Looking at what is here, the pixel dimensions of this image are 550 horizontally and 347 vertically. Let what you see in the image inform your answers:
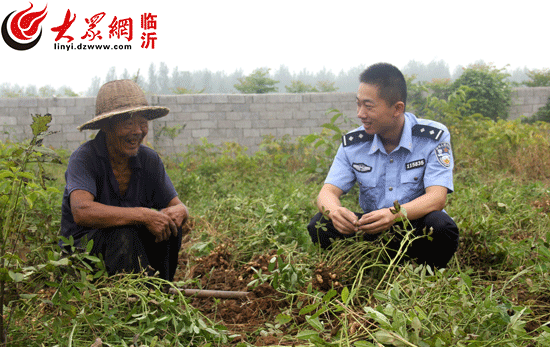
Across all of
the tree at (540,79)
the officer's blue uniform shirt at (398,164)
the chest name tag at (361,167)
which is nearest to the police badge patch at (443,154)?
the officer's blue uniform shirt at (398,164)

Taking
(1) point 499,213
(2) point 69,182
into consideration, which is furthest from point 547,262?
(2) point 69,182

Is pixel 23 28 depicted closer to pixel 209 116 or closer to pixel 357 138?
pixel 357 138

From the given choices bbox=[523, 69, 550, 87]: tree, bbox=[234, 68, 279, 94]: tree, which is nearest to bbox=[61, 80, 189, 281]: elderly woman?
bbox=[234, 68, 279, 94]: tree

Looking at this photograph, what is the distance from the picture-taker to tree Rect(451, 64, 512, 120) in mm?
11148

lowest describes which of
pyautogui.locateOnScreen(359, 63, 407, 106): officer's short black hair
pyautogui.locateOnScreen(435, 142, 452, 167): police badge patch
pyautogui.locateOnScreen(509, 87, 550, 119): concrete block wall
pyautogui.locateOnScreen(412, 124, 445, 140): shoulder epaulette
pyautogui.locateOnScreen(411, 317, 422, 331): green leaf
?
pyautogui.locateOnScreen(411, 317, 422, 331): green leaf

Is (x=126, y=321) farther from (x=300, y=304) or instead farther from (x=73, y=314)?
(x=300, y=304)

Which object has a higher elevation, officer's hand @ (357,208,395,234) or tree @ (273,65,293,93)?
tree @ (273,65,293,93)

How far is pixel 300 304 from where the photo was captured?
194 centimetres

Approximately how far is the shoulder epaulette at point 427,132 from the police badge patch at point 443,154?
6 centimetres

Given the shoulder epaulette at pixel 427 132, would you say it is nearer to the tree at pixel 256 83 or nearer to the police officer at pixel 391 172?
the police officer at pixel 391 172

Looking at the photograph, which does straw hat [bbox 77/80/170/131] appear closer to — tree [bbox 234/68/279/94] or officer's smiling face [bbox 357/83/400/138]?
officer's smiling face [bbox 357/83/400/138]

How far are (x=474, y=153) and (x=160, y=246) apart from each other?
5.42 meters

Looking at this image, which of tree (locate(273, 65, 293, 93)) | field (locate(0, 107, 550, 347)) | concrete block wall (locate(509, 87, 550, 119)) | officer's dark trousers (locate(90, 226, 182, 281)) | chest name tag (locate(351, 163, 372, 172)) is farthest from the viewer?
tree (locate(273, 65, 293, 93))

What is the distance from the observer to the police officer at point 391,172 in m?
2.42
